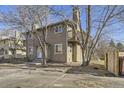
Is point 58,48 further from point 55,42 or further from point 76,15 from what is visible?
point 76,15

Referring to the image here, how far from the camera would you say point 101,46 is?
42.1m

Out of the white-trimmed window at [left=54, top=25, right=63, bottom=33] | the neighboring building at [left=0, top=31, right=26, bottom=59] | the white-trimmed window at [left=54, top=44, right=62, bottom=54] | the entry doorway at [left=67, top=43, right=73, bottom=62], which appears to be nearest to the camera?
the white-trimmed window at [left=54, top=25, right=63, bottom=33]

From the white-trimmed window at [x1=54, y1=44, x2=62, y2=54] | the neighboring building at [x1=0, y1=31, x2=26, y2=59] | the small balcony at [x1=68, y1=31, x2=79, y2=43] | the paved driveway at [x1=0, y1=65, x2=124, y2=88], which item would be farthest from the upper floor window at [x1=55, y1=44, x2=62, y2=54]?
the neighboring building at [x1=0, y1=31, x2=26, y2=59]

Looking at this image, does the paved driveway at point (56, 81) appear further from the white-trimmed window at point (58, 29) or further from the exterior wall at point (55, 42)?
the white-trimmed window at point (58, 29)

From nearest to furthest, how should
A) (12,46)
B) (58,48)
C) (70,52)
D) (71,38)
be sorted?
(58,48) → (71,38) → (70,52) → (12,46)

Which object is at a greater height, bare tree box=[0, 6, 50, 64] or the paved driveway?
bare tree box=[0, 6, 50, 64]

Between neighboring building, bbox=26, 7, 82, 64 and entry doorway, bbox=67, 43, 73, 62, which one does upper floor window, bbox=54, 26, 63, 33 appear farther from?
entry doorway, bbox=67, 43, 73, 62

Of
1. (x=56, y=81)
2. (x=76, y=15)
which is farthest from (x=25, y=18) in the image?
(x=56, y=81)

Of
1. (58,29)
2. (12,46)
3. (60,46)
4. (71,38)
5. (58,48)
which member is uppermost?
(58,29)

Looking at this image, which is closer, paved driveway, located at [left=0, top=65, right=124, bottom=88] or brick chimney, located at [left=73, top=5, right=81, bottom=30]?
paved driveway, located at [left=0, top=65, right=124, bottom=88]

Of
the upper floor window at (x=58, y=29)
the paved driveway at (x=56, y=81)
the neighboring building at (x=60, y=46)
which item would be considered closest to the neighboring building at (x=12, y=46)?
the neighboring building at (x=60, y=46)
